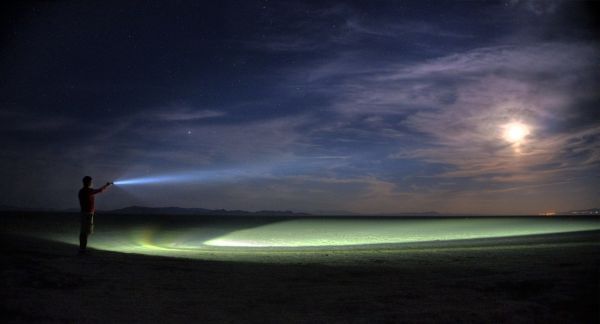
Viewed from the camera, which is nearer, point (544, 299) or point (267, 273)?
point (544, 299)

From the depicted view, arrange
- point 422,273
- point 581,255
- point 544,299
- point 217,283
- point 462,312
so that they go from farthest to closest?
point 581,255
point 422,273
point 217,283
point 544,299
point 462,312

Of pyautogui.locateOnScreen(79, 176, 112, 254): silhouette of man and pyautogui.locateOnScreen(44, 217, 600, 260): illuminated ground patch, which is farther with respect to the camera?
pyautogui.locateOnScreen(44, 217, 600, 260): illuminated ground patch

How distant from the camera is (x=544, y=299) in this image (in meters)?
6.03

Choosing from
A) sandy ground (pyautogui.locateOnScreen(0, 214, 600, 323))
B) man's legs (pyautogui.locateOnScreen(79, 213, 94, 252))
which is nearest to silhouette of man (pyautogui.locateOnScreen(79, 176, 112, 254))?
man's legs (pyautogui.locateOnScreen(79, 213, 94, 252))

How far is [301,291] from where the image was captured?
7207 millimetres

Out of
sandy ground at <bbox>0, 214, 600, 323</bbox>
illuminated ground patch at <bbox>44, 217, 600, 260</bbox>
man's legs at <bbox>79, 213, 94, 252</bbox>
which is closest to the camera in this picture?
sandy ground at <bbox>0, 214, 600, 323</bbox>

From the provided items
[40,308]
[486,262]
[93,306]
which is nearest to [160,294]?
[93,306]

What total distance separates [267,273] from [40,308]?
180 inches

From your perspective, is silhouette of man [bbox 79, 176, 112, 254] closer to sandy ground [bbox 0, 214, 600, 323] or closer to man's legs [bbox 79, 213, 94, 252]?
man's legs [bbox 79, 213, 94, 252]

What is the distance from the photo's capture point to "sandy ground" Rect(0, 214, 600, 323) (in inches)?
218

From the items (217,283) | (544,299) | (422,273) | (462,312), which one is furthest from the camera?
(422,273)

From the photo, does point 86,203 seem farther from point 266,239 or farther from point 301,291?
point 266,239

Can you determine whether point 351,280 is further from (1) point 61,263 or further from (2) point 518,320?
(1) point 61,263

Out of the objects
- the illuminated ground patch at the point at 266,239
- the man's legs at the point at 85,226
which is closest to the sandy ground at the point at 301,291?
the man's legs at the point at 85,226
